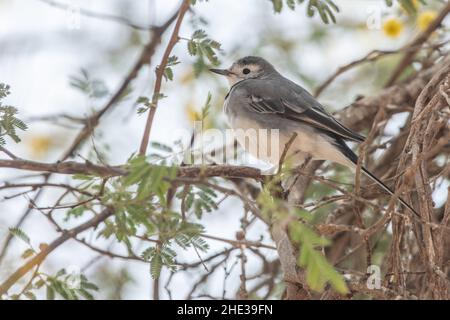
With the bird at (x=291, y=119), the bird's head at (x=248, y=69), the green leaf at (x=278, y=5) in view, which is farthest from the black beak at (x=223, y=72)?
the green leaf at (x=278, y=5)

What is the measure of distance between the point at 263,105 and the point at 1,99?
2.39 m

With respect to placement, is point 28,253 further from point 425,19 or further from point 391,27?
point 425,19

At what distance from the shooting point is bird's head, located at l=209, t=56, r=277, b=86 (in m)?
6.50

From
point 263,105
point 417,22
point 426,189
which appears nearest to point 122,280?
point 263,105

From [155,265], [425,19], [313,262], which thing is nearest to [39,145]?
[155,265]

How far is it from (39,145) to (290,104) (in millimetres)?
2712

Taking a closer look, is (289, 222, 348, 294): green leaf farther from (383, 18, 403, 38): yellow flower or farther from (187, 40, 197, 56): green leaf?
(383, 18, 403, 38): yellow flower

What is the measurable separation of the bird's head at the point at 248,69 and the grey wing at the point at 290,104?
40 cm

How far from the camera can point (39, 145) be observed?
698cm

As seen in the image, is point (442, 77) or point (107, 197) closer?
point (107, 197)

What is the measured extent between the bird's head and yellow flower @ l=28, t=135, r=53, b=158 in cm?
191

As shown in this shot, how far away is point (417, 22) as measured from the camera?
6.68m

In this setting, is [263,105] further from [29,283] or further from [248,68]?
[29,283]

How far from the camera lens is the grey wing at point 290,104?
209 inches
